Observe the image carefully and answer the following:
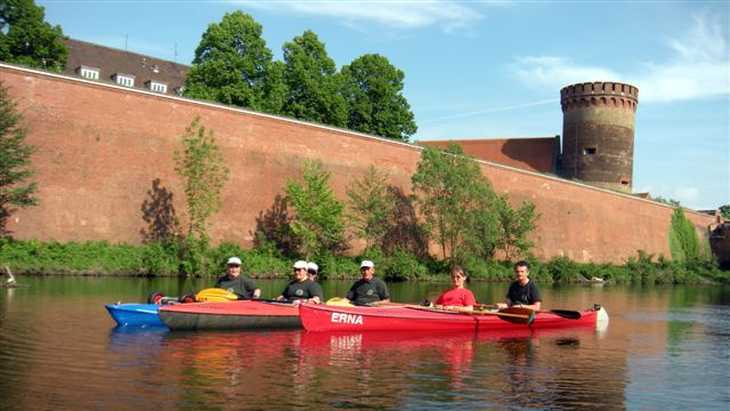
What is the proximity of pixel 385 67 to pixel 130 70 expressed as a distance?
17203 mm

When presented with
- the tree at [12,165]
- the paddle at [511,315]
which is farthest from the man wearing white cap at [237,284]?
the tree at [12,165]

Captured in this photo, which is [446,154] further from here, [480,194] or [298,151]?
[298,151]

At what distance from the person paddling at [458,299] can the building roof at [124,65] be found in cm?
3760

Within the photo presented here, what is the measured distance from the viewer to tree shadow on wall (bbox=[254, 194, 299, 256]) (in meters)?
35.8

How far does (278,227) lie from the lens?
119 feet

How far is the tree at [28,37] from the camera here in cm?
3809

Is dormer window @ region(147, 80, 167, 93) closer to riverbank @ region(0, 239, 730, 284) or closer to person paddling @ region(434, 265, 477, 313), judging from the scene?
riverbank @ region(0, 239, 730, 284)

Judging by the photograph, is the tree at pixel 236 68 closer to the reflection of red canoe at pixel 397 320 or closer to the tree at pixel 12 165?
the tree at pixel 12 165

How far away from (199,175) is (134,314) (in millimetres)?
18027

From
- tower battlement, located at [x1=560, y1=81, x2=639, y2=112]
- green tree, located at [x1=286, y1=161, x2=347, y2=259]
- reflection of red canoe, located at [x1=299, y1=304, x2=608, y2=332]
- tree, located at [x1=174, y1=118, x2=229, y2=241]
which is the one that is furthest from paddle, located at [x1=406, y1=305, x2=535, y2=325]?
tower battlement, located at [x1=560, y1=81, x2=639, y2=112]

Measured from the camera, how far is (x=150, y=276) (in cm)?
3011

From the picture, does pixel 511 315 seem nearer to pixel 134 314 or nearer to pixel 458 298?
pixel 458 298

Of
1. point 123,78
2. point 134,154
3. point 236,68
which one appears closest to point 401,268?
point 134,154

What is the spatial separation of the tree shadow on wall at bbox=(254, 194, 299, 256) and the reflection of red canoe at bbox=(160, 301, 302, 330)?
19753 millimetres
